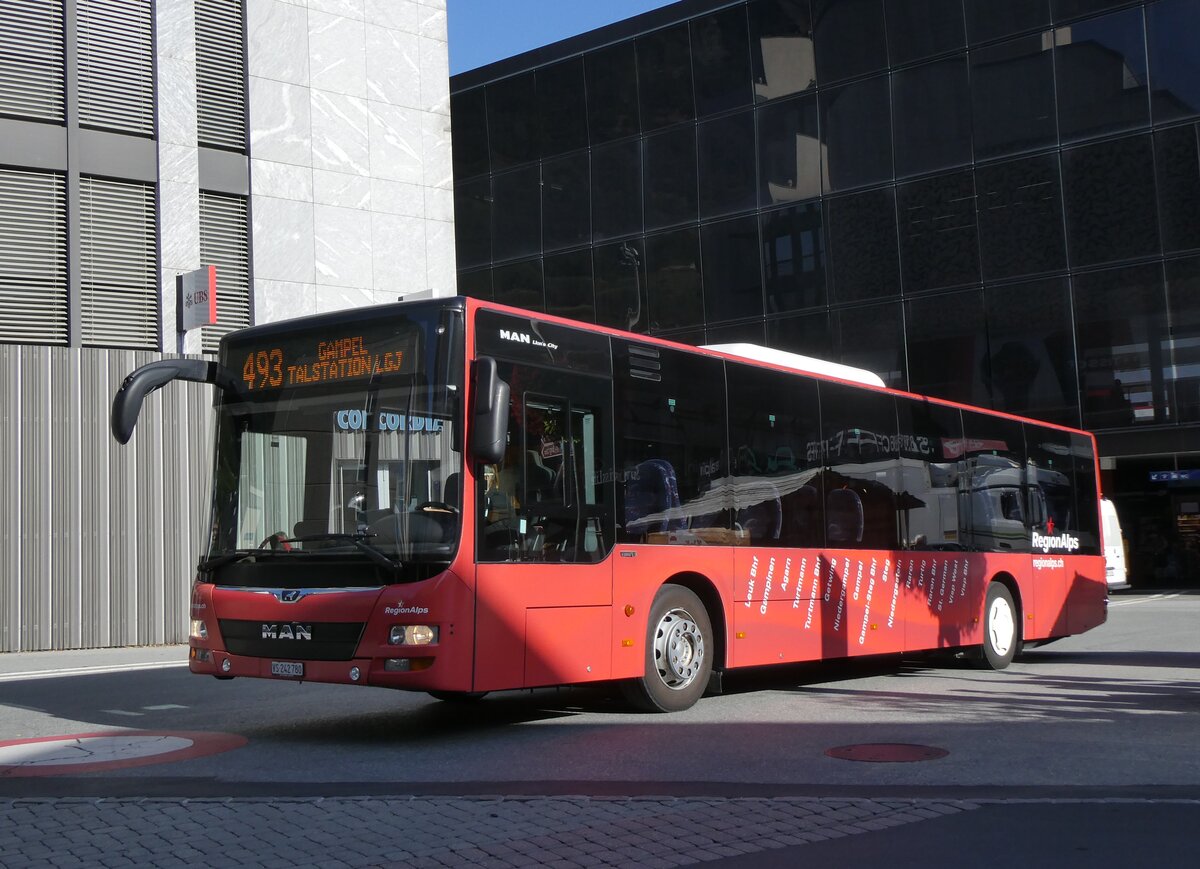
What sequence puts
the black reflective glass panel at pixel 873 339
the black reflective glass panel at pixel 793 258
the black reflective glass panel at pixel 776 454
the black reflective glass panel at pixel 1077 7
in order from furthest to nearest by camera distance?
the black reflective glass panel at pixel 793 258, the black reflective glass panel at pixel 873 339, the black reflective glass panel at pixel 1077 7, the black reflective glass panel at pixel 776 454

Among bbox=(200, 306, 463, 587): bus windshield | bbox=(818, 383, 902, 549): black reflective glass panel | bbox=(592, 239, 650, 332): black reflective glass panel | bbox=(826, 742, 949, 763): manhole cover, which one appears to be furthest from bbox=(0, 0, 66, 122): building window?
bbox=(592, 239, 650, 332): black reflective glass panel

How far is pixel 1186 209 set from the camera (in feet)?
94.9

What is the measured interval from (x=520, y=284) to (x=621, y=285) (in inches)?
140

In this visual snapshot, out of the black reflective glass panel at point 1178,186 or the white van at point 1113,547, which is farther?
the white van at point 1113,547

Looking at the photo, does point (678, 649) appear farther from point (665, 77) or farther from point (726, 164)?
point (665, 77)

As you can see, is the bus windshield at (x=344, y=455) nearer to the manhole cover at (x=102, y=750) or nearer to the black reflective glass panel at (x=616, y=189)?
the manhole cover at (x=102, y=750)

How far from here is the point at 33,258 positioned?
20.0m

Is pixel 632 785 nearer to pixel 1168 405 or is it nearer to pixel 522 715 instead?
pixel 522 715

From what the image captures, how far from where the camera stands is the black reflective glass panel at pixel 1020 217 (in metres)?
30.2

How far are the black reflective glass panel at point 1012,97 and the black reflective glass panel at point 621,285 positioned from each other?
9.55 metres

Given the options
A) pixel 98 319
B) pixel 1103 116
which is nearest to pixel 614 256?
pixel 1103 116

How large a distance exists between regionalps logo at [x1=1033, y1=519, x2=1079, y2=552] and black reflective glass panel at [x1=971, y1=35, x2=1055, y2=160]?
1592cm

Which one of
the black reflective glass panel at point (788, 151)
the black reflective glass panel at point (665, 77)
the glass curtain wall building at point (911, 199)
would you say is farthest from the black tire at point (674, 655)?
the black reflective glass panel at point (665, 77)

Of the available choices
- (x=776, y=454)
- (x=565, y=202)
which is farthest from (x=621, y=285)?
(x=776, y=454)
